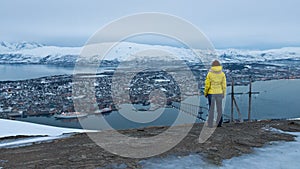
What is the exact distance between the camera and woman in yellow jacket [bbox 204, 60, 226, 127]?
594 centimetres

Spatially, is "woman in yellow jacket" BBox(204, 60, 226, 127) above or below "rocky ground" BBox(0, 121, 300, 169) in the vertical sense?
above

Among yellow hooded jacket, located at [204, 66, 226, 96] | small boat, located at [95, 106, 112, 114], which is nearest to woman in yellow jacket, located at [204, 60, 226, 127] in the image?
yellow hooded jacket, located at [204, 66, 226, 96]

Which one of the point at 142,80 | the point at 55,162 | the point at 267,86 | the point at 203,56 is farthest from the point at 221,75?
the point at 267,86

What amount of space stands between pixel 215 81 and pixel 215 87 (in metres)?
0.16

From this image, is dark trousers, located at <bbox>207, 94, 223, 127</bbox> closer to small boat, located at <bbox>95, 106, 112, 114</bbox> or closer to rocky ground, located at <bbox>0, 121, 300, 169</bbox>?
rocky ground, located at <bbox>0, 121, 300, 169</bbox>

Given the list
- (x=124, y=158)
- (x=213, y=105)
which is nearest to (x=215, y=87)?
(x=213, y=105)

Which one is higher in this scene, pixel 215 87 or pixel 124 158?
pixel 215 87

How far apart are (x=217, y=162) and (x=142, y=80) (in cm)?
2106

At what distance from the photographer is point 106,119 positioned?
732 inches

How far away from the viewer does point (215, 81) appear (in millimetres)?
6020

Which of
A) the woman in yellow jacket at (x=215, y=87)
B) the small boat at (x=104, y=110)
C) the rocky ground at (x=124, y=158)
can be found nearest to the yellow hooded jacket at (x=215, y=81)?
the woman in yellow jacket at (x=215, y=87)

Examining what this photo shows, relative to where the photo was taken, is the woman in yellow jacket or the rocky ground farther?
the woman in yellow jacket

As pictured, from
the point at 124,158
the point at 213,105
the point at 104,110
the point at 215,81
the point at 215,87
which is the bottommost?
the point at 104,110

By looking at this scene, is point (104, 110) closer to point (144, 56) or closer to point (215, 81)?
point (144, 56)
